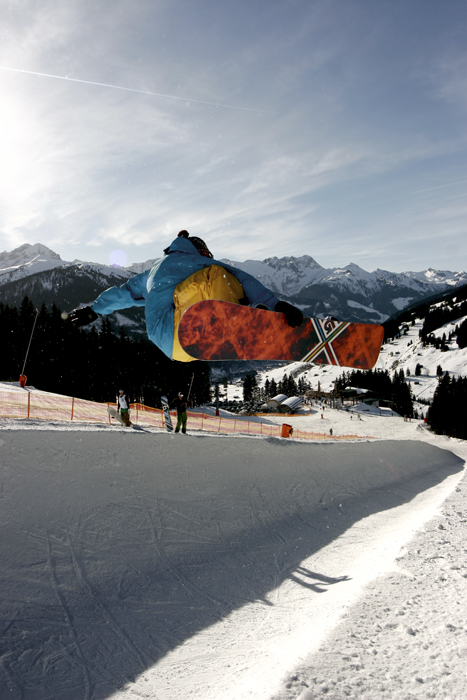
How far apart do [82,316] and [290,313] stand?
2647mm

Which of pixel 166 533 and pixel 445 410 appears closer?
pixel 166 533

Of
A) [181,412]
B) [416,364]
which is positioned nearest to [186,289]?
[181,412]

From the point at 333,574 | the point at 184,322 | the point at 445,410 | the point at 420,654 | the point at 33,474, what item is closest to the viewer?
the point at 420,654

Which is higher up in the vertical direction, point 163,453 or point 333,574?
point 163,453

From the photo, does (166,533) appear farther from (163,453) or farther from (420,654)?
(420,654)

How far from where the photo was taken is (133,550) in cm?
632

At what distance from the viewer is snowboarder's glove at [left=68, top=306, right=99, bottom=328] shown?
4302mm

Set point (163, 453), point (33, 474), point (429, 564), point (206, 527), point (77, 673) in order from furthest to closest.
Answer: point (163, 453) < point (206, 527) < point (33, 474) < point (429, 564) < point (77, 673)

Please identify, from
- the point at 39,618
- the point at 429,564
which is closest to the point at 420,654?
the point at 429,564

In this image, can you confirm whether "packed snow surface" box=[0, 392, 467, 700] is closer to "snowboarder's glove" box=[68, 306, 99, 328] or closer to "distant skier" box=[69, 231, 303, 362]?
"distant skier" box=[69, 231, 303, 362]

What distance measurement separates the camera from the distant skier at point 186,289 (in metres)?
3.74

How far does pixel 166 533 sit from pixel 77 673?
119 inches

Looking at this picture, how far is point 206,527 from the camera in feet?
25.5

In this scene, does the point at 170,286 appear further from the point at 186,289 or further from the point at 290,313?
the point at 290,313
